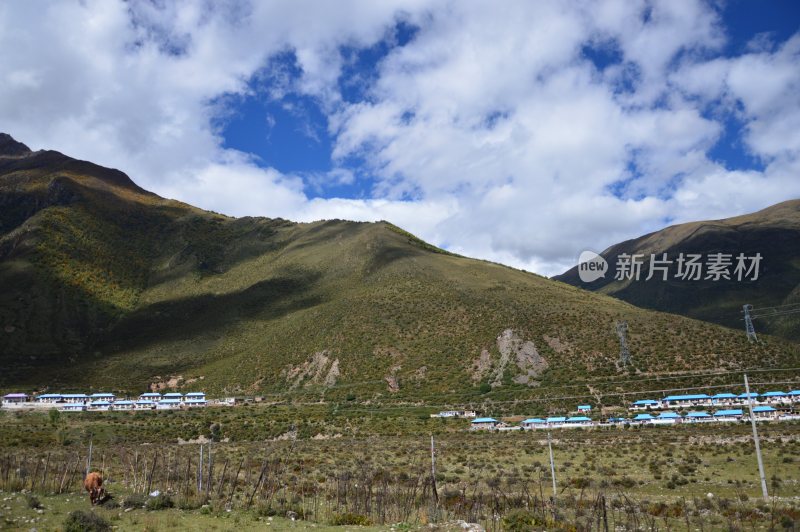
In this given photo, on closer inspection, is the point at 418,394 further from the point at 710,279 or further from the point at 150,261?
the point at 710,279

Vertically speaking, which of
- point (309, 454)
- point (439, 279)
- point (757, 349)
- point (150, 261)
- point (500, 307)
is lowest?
point (309, 454)

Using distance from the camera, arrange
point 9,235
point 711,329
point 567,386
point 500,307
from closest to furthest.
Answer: point 567,386 < point 711,329 < point 500,307 < point 9,235

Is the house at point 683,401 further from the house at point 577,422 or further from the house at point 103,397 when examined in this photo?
the house at point 103,397

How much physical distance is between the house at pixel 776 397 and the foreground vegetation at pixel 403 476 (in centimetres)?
1009

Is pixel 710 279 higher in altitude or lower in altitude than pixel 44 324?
higher

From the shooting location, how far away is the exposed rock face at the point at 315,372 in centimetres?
6819

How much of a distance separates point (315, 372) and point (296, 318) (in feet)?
56.9

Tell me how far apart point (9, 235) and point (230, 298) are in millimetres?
62898

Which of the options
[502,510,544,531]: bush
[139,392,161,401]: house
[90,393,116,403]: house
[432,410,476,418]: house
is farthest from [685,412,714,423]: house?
[90,393,116,403]: house

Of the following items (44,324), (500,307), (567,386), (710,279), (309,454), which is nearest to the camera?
(309,454)

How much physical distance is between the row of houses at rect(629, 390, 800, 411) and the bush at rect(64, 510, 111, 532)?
48606mm

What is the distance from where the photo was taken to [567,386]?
5734 cm

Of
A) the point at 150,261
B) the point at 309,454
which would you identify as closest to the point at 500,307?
the point at 309,454

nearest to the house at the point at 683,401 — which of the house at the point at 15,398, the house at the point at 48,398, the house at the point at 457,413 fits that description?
the house at the point at 457,413
